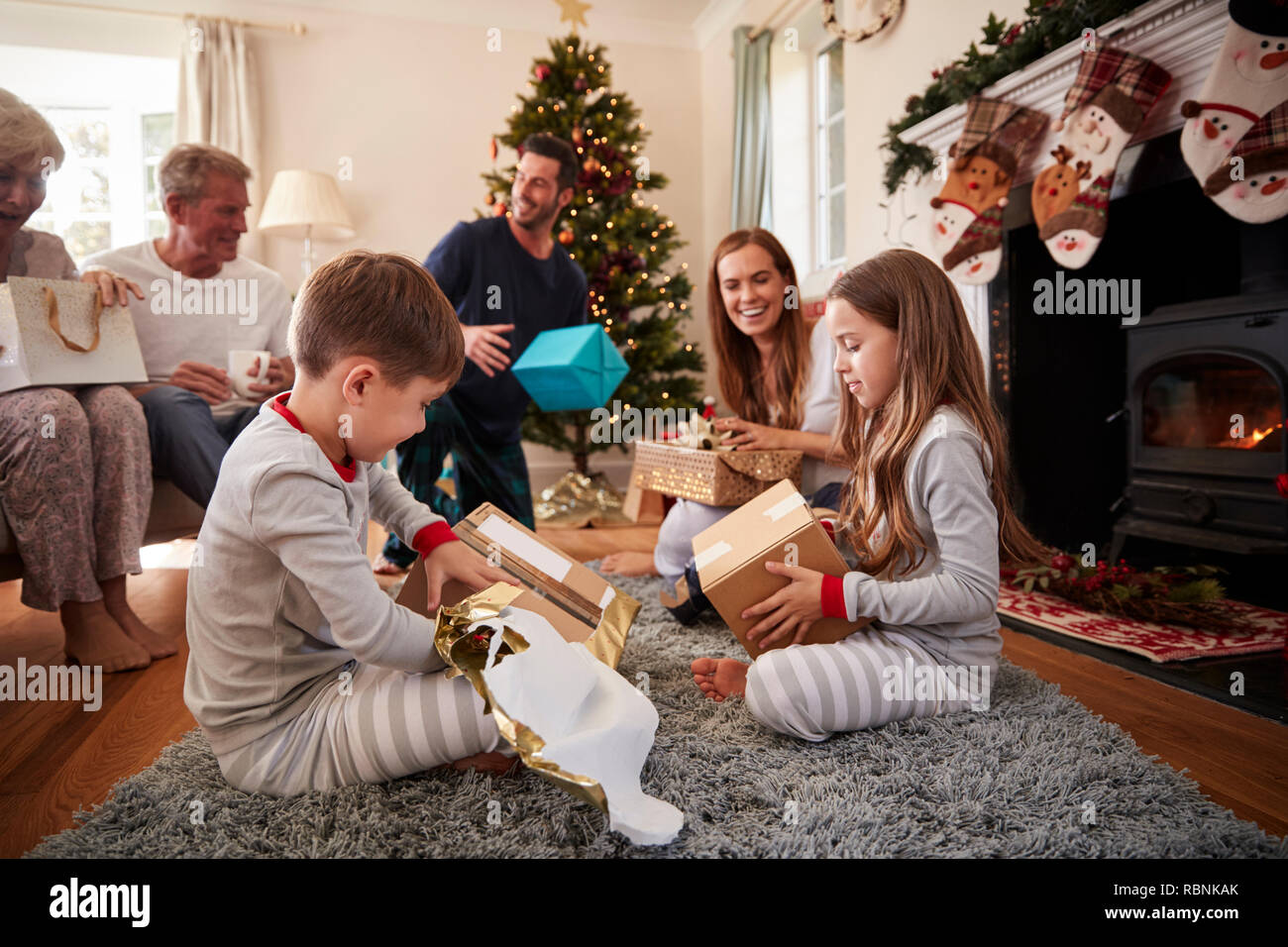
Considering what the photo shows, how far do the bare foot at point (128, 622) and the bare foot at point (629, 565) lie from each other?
1.09 meters

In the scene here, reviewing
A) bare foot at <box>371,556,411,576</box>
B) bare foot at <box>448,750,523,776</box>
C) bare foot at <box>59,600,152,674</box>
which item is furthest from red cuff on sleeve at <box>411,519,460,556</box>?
bare foot at <box>371,556,411,576</box>

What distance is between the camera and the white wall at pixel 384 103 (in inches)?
160

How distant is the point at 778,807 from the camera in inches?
37.3

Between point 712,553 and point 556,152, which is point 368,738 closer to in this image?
point 712,553

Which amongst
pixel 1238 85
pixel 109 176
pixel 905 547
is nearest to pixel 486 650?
pixel 905 547

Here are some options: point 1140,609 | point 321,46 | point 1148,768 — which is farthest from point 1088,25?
point 321,46

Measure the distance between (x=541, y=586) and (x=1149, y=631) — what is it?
1.29 metres

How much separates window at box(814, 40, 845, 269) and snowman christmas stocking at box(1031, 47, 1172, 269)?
5.61ft

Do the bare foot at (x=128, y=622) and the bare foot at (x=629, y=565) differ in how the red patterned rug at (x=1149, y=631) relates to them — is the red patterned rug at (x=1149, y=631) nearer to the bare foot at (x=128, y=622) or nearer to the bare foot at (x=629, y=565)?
the bare foot at (x=629, y=565)

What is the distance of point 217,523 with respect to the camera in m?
0.95

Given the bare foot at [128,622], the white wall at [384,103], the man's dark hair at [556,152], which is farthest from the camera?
the white wall at [384,103]

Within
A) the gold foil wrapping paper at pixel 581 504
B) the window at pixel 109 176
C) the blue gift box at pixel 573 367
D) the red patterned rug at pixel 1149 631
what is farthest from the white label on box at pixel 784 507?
the window at pixel 109 176

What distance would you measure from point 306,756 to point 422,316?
544 mm

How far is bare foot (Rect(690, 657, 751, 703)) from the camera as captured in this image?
52.0 inches
